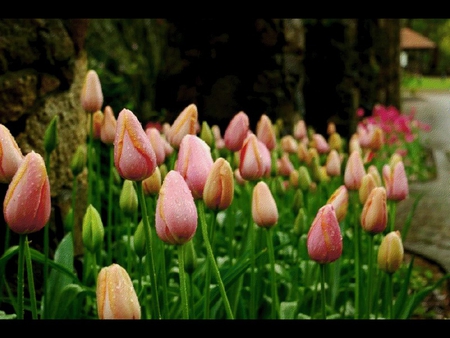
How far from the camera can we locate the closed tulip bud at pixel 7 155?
111cm

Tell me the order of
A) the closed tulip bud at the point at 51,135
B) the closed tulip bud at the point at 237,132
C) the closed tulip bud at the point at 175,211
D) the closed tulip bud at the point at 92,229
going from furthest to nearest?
the closed tulip bud at the point at 237,132, the closed tulip bud at the point at 51,135, the closed tulip bud at the point at 92,229, the closed tulip bud at the point at 175,211

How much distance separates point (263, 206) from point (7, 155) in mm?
503

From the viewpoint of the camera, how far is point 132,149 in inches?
38.8

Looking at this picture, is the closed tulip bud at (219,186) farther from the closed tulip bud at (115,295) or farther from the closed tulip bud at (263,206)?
the closed tulip bud at (115,295)

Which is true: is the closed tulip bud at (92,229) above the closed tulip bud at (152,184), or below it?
below

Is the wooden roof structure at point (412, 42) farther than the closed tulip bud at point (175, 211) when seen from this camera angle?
Yes

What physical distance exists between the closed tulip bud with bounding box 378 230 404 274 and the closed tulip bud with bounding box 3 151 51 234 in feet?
2.51

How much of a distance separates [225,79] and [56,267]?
9.09ft

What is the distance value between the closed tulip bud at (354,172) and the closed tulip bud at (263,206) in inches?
20.4

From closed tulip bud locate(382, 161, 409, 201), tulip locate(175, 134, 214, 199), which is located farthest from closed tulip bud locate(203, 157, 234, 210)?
closed tulip bud locate(382, 161, 409, 201)

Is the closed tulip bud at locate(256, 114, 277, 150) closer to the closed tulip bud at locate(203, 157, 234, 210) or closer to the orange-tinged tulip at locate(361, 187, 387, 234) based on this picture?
the orange-tinged tulip at locate(361, 187, 387, 234)

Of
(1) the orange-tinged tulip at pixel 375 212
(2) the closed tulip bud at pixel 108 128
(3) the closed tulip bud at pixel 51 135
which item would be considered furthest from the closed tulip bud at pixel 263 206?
(2) the closed tulip bud at pixel 108 128
